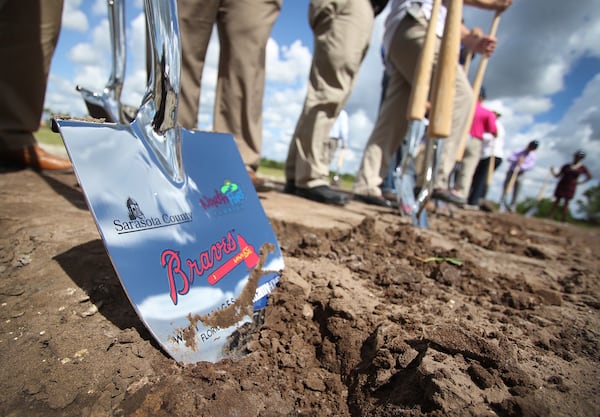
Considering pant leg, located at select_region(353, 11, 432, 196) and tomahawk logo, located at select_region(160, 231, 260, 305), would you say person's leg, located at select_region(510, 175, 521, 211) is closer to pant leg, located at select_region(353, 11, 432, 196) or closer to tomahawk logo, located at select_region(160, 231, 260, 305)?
pant leg, located at select_region(353, 11, 432, 196)

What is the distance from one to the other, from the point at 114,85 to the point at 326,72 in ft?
4.35

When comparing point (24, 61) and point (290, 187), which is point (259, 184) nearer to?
point (290, 187)

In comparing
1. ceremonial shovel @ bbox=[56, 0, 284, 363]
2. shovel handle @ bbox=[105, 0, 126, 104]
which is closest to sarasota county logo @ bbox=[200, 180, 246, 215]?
ceremonial shovel @ bbox=[56, 0, 284, 363]

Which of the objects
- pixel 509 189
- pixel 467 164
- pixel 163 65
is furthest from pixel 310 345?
pixel 509 189

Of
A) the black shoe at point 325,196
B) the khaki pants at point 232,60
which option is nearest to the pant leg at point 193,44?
the khaki pants at point 232,60

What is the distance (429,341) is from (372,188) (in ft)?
8.16

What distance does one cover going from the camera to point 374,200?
3.06 meters

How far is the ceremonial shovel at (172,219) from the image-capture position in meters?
0.74

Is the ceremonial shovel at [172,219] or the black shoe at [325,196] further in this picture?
the black shoe at [325,196]

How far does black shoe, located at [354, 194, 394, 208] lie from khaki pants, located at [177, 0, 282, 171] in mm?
1387

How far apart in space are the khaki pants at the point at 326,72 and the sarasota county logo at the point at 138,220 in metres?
1.67

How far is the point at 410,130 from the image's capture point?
2.36 m

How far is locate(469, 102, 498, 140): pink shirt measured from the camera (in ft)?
16.5

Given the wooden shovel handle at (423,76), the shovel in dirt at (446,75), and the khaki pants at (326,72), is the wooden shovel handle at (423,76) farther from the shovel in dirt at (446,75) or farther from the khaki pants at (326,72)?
the khaki pants at (326,72)
